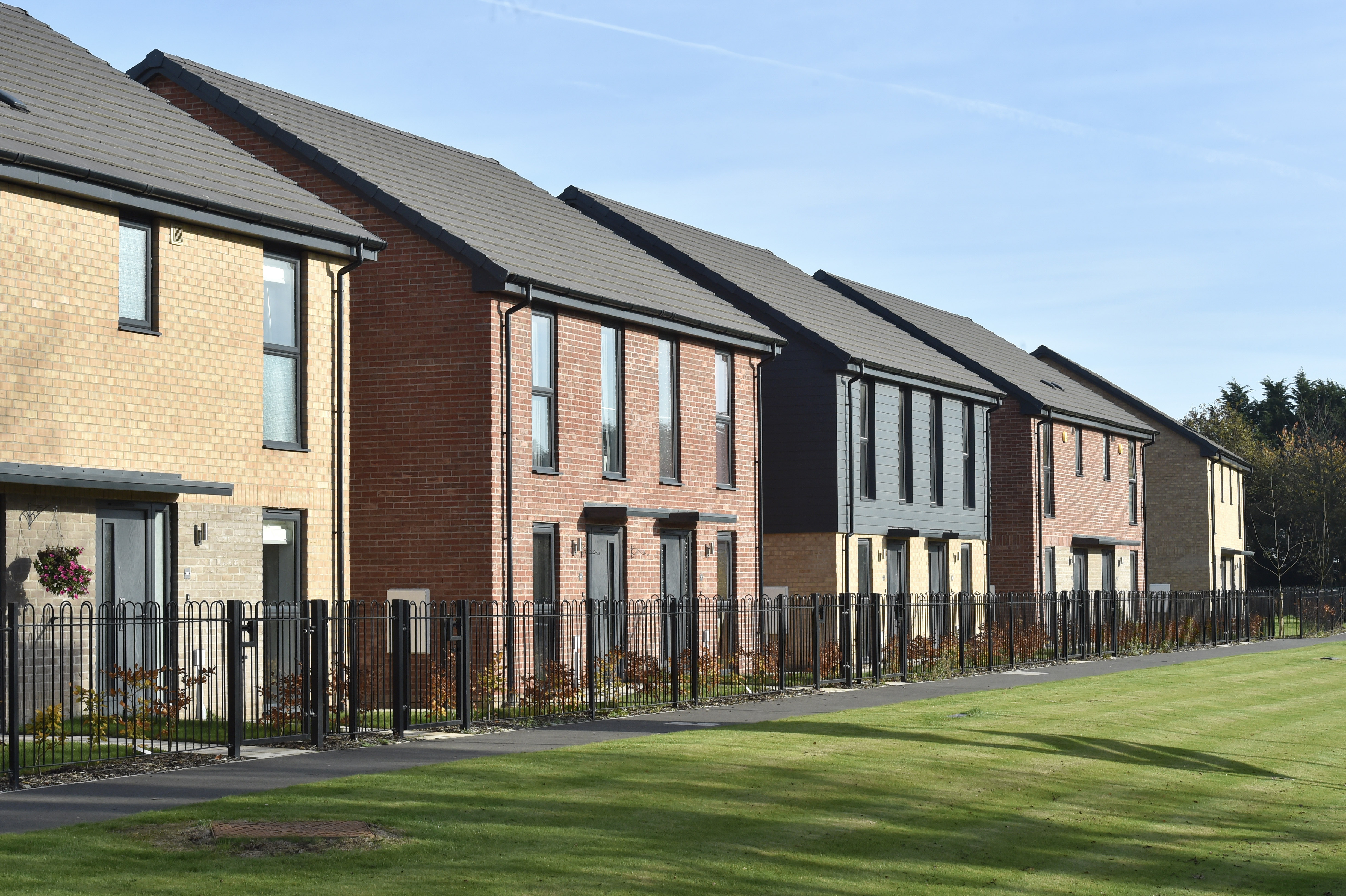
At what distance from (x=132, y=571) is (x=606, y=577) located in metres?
8.91

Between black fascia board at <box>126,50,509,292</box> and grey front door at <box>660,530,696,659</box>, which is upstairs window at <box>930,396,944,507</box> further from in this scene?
black fascia board at <box>126,50,509,292</box>

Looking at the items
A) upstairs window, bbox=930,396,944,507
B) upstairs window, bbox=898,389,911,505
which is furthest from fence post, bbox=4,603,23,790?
upstairs window, bbox=930,396,944,507

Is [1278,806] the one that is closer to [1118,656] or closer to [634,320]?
[634,320]

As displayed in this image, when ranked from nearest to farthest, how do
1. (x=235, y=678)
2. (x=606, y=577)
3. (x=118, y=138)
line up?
(x=235, y=678) < (x=118, y=138) < (x=606, y=577)

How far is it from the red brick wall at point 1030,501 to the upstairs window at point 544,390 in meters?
19.9

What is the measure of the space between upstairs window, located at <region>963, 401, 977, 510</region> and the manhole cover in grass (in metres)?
28.6

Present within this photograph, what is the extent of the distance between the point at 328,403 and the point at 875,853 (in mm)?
11885

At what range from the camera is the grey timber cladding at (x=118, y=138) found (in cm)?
1730

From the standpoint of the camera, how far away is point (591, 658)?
19.3m

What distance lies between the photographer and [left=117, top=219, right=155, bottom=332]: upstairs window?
17875mm

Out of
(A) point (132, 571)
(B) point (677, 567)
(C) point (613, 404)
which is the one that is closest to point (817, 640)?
(B) point (677, 567)

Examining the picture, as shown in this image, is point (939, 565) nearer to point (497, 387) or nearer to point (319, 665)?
point (497, 387)

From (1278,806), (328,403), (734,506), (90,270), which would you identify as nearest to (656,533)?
(734,506)

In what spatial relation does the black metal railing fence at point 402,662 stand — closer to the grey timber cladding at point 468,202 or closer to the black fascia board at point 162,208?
the black fascia board at point 162,208
